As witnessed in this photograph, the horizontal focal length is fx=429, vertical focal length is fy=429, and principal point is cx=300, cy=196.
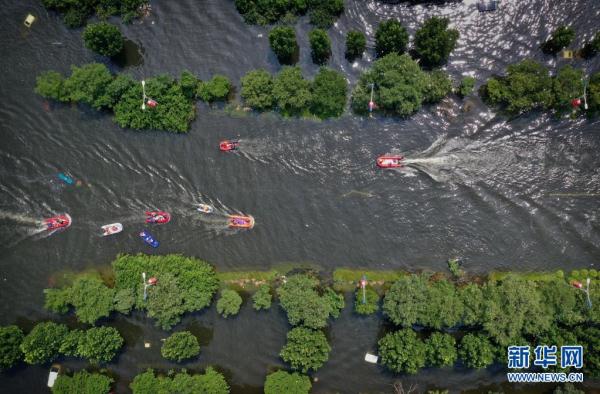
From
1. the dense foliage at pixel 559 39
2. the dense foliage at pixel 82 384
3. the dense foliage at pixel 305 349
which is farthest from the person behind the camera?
the dense foliage at pixel 82 384

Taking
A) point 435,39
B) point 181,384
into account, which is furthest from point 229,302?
point 435,39

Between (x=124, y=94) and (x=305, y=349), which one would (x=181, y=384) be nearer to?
(x=305, y=349)

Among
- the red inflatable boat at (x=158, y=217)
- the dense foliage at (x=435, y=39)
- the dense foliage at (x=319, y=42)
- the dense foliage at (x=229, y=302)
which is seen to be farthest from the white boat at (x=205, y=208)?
the dense foliage at (x=435, y=39)

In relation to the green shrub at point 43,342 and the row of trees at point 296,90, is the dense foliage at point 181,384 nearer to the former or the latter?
the green shrub at point 43,342

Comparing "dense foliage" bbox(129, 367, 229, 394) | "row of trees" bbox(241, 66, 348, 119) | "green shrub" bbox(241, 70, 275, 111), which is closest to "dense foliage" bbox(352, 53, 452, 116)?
"row of trees" bbox(241, 66, 348, 119)

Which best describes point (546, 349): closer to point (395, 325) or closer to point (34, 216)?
point (395, 325)

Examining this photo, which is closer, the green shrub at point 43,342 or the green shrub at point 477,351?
the green shrub at point 477,351
